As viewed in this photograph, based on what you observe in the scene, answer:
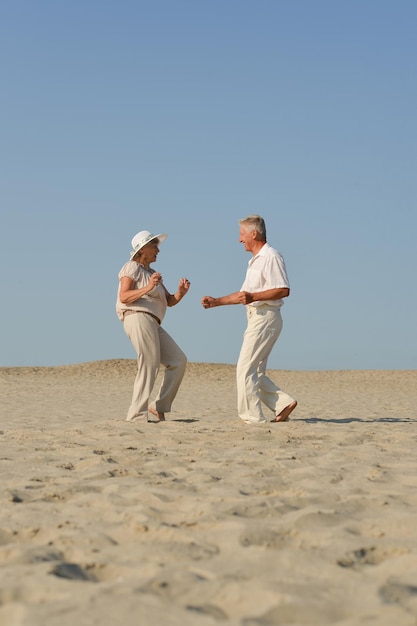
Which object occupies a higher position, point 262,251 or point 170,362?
point 262,251

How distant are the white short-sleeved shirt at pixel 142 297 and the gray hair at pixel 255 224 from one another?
115 centimetres

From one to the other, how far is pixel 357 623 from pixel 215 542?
3.38 ft

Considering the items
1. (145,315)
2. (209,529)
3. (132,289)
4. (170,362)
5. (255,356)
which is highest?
(132,289)

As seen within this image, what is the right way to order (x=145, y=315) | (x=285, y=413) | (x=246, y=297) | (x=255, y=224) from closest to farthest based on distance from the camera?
(x=246, y=297) < (x=255, y=224) < (x=285, y=413) < (x=145, y=315)

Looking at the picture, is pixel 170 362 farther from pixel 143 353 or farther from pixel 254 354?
pixel 254 354

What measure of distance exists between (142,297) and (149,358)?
2.16 ft

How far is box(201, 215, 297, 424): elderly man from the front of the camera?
7469 mm

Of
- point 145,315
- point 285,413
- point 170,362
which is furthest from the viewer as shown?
point 170,362

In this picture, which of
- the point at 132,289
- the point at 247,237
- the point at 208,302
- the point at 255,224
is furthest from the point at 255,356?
the point at 132,289

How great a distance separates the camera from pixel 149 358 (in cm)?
800

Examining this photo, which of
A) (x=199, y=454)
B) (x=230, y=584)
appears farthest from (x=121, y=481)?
(x=230, y=584)

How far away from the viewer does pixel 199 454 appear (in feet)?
19.1

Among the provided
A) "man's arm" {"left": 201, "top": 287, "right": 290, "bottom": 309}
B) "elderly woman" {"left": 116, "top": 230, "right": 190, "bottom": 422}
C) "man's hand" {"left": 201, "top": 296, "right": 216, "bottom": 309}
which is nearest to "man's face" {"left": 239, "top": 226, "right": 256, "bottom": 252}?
"man's arm" {"left": 201, "top": 287, "right": 290, "bottom": 309}

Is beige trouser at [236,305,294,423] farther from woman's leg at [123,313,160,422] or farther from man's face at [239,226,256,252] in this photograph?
woman's leg at [123,313,160,422]
